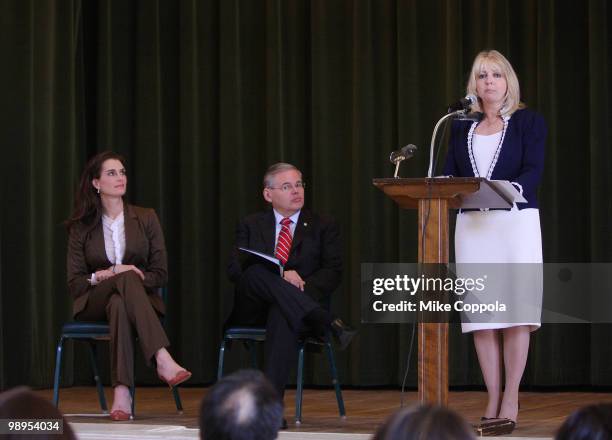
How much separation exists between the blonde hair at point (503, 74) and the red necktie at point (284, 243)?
4.36 ft

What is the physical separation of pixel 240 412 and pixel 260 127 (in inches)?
210

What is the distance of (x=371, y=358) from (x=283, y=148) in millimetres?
1391

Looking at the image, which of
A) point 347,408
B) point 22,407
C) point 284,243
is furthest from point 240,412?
point 347,408

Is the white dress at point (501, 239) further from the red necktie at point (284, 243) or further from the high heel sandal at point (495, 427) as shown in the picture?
Answer: the red necktie at point (284, 243)

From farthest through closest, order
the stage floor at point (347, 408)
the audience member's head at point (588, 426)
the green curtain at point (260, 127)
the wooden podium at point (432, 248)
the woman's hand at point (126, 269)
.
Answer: the green curtain at point (260, 127), the woman's hand at point (126, 269), the stage floor at point (347, 408), the wooden podium at point (432, 248), the audience member's head at point (588, 426)

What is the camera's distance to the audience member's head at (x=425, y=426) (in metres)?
1.15

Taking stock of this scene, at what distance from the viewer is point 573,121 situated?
611 centimetres

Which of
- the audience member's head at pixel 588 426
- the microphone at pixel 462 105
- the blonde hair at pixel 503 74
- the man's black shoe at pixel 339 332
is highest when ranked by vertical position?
the blonde hair at pixel 503 74

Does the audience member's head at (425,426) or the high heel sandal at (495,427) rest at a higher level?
the audience member's head at (425,426)

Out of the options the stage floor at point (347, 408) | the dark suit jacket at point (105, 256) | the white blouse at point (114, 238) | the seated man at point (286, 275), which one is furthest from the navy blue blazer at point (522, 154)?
the white blouse at point (114, 238)

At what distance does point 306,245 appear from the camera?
16.1 feet

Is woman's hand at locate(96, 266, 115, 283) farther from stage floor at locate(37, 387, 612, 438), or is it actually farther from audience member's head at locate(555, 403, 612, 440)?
audience member's head at locate(555, 403, 612, 440)

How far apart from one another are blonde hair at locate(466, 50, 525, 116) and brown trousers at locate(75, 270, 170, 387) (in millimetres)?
1691

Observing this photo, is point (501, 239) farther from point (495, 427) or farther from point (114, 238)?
point (114, 238)
